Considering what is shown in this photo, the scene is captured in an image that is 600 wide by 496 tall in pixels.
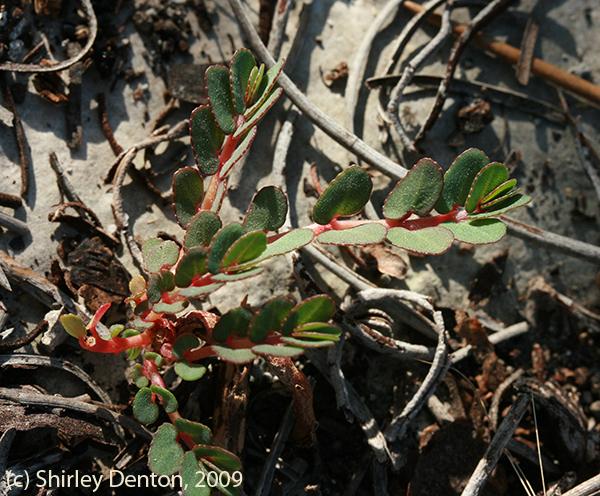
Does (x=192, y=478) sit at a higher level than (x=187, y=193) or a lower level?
lower

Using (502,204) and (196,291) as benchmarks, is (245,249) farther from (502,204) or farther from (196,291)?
(502,204)

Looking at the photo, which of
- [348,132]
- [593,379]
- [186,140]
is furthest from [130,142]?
[593,379]

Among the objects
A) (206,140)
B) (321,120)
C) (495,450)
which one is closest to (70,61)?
(206,140)

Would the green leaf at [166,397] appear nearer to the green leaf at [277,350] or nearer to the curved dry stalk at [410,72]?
the green leaf at [277,350]

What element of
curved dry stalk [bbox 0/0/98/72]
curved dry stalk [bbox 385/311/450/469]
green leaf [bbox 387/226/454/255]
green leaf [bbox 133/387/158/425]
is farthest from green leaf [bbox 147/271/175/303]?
curved dry stalk [bbox 0/0/98/72]

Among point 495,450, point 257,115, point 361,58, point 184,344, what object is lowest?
point 495,450

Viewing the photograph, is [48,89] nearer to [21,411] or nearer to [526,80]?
[21,411]
